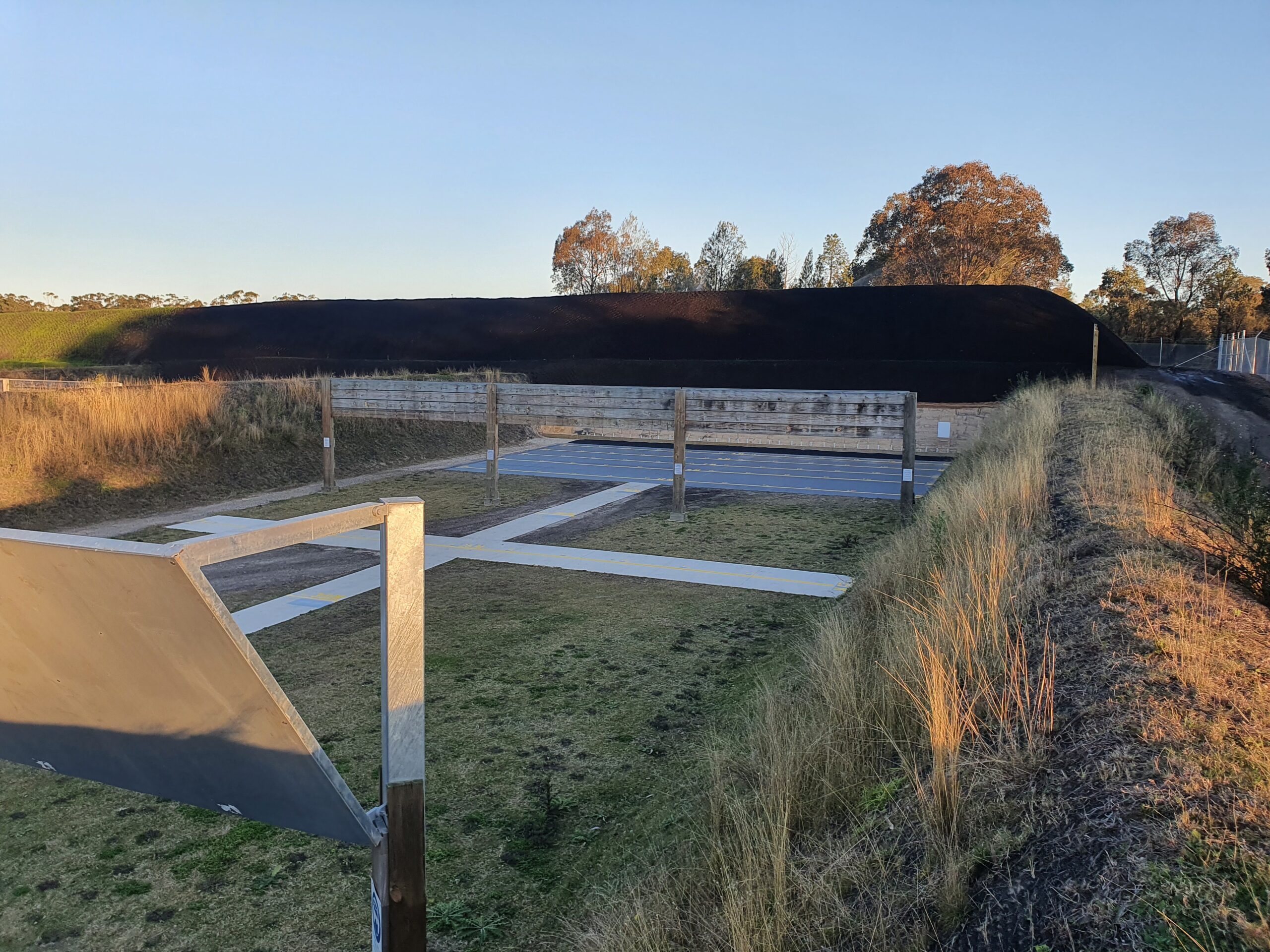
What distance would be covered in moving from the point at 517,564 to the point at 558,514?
3.08 m

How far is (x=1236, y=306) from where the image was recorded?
52.1 metres

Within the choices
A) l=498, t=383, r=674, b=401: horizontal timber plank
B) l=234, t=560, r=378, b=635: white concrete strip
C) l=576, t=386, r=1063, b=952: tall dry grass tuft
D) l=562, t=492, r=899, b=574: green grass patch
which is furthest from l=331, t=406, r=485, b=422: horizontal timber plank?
l=576, t=386, r=1063, b=952: tall dry grass tuft

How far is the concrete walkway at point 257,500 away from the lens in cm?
1109

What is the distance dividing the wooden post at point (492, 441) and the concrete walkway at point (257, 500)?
10.3 ft

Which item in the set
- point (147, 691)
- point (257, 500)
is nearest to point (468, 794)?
point (147, 691)

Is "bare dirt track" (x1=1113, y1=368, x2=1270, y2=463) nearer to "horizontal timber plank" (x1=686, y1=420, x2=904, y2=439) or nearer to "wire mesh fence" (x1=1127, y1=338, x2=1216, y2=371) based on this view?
"horizontal timber plank" (x1=686, y1=420, x2=904, y2=439)

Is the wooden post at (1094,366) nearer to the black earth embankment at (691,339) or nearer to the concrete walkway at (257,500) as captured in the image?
the black earth embankment at (691,339)

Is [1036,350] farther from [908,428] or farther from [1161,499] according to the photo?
[1161,499]

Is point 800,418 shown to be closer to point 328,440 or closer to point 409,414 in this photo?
point 409,414

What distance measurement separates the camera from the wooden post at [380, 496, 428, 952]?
6.10 feet

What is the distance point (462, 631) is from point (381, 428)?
44.5 feet

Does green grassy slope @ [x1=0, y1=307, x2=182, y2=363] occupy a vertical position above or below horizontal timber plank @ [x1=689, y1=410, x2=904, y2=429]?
above

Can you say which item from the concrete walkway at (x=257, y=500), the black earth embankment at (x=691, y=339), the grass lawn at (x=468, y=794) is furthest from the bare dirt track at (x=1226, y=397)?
the concrete walkway at (x=257, y=500)

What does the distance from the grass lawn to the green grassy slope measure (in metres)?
43.6
